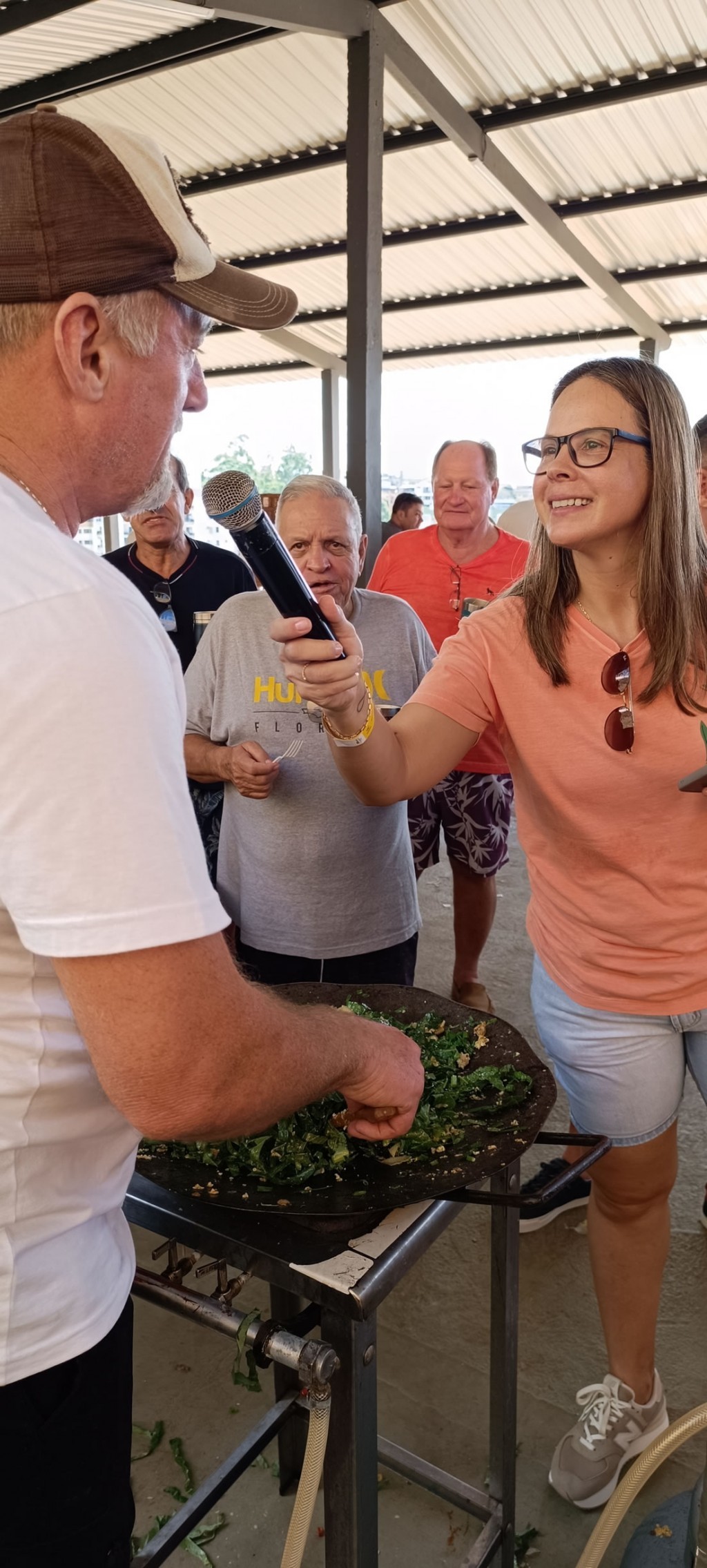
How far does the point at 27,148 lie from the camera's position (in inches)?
34.1

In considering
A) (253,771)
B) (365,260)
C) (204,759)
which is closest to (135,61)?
(365,260)

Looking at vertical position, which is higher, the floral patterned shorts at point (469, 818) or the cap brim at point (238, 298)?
the cap brim at point (238, 298)

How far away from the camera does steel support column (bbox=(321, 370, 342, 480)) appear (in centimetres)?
1069

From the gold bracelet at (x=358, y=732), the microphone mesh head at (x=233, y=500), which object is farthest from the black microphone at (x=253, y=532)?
the gold bracelet at (x=358, y=732)

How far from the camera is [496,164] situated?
6.05 m

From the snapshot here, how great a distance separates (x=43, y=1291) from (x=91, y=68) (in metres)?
6.11

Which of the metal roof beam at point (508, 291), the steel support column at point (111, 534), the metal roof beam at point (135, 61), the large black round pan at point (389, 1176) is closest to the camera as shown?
Answer: the large black round pan at point (389, 1176)

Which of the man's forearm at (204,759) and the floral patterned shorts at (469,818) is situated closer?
the man's forearm at (204,759)

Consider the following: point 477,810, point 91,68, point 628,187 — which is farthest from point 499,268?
point 477,810

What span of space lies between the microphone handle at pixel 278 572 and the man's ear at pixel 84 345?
39cm

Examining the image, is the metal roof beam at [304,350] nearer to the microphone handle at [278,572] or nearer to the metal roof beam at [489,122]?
the metal roof beam at [489,122]

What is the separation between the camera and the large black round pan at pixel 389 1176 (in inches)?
49.1

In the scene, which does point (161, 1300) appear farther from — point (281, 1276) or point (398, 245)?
point (398, 245)

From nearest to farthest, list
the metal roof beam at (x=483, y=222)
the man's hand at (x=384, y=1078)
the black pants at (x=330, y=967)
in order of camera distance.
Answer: the man's hand at (x=384, y=1078) < the black pants at (x=330, y=967) < the metal roof beam at (x=483, y=222)
